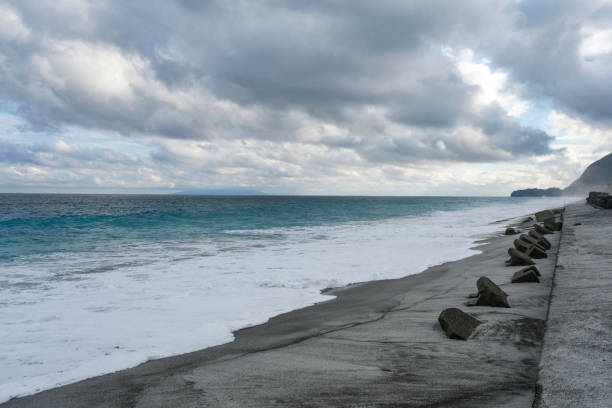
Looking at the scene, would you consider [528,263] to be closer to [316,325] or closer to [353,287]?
[353,287]

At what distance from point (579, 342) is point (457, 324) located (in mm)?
1066

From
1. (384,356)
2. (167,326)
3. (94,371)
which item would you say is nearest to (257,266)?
(167,326)

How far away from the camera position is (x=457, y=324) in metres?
3.84

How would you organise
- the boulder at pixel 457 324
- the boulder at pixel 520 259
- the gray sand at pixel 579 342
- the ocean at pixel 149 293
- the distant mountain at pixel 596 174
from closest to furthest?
1. the gray sand at pixel 579 342
2. the boulder at pixel 457 324
3. the ocean at pixel 149 293
4. the boulder at pixel 520 259
5. the distant mountain at pixel 596 174

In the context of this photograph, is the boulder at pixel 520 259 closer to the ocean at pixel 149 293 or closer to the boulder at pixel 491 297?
the ocean at pixel 149 293

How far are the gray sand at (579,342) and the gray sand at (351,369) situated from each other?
0.22 metres

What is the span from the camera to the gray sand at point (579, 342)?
2.25 metres

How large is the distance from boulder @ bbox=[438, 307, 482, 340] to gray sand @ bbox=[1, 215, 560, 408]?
8cm

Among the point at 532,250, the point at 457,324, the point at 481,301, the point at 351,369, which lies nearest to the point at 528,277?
the point at 481,301

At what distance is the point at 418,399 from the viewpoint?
2600 mm

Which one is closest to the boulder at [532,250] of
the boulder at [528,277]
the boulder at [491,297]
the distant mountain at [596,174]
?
the boulder at [528,277]

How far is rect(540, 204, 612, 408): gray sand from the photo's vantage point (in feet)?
7.39

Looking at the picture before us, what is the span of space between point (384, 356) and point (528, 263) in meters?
5.90

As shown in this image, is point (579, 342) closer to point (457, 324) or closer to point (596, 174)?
point (457, 324)
